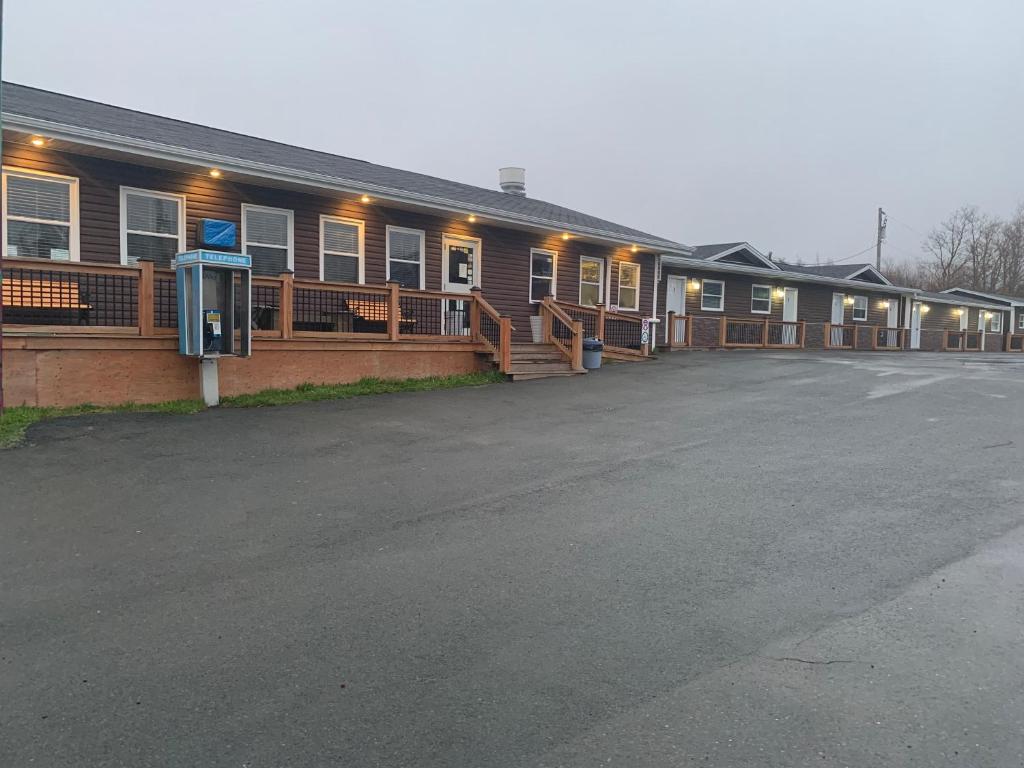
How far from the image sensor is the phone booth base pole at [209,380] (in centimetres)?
1030

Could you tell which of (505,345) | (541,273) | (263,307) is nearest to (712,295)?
(541,273)

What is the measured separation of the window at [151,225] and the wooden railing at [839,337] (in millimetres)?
22804

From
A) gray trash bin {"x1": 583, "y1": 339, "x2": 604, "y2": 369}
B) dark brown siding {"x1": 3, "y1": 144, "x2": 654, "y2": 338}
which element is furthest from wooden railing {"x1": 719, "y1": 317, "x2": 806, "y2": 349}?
gray trash bin {"x1": 583, "y1": 339, "x2": 604, "y2": 369}

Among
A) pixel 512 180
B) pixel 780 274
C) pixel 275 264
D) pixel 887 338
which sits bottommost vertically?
pixel 887 338

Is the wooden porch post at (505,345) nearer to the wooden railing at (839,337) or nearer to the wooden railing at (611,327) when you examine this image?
the wooden railing at (611,327)

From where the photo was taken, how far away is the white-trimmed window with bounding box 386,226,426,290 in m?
14.9

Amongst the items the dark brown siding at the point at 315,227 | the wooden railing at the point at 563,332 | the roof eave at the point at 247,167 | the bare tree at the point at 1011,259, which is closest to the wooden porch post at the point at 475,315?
the dark brown siding at the point at 315,227

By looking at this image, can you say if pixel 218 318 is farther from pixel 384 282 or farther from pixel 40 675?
pixel 40 675

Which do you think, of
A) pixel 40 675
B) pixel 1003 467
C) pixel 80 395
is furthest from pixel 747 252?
pixel 40 675

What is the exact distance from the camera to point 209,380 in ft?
33.9

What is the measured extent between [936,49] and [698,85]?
65.7 ft

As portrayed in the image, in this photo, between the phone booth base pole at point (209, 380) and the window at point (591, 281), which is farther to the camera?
the window at point (591, 281)

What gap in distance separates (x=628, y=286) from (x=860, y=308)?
17.1m

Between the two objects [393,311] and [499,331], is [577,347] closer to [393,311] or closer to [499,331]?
[499,331]
